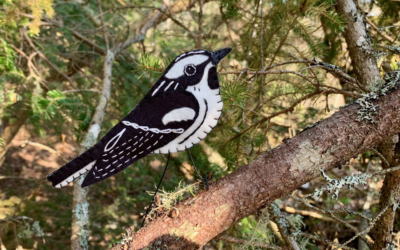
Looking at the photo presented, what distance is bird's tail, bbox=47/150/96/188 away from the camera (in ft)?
3.51

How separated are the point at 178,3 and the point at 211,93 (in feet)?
5.84

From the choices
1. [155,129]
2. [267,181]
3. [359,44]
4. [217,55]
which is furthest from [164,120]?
[359,44]

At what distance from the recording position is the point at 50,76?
2.95 metres

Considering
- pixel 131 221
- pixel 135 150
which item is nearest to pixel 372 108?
pixel 135 150

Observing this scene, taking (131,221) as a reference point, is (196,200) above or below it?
above

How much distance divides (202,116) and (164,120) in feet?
0.49

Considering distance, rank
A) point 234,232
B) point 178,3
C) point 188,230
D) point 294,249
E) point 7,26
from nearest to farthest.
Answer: point 188,230 < point 294,249 < point 7,26 < point 234,232 < point 178,3

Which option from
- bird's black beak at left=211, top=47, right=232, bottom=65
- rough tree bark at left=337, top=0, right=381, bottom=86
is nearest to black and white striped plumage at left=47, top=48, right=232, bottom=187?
bird's black beak at left=211, top=47, right=232, bottom=65

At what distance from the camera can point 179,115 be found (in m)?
1.10

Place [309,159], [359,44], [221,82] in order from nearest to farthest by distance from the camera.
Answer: [309,159], [221,82], [359,44]

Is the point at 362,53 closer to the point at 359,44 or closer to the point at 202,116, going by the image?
the point at 359,44

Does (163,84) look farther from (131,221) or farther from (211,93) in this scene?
(131,221)

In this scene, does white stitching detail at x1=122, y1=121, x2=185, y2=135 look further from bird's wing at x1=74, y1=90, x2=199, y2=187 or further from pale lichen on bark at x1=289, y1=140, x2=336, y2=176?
pale lichen on bark at x1=289, y1=140, x2=336, y2=176

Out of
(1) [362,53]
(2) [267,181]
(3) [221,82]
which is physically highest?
(3) [221,82]
